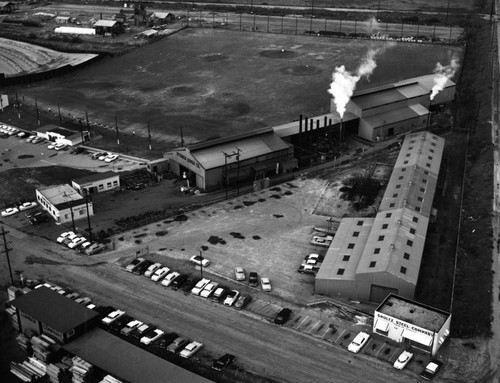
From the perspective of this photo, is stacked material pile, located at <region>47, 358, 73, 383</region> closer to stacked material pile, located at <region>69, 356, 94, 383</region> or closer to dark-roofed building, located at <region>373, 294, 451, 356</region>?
stacked material pile, located at <region>69, 356, 94, 383</region>

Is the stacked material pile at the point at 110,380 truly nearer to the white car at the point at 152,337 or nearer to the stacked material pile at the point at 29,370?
the white car at the point at 152,337

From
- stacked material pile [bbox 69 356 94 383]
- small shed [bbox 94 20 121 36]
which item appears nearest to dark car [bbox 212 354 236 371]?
stacked material pile [bbox 69 356 94 383]

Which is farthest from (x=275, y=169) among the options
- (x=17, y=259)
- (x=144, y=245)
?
(x=17, y=259)

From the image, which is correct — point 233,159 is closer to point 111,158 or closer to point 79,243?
point 111,158

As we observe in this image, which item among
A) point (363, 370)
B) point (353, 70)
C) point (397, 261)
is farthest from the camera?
point (353, 70)

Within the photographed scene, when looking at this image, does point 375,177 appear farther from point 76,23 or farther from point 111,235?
point 76,23

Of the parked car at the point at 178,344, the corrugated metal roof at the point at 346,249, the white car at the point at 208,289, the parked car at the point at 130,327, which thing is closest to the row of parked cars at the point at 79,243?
the parked car at the point at 130,327
